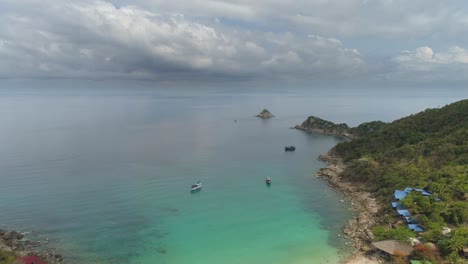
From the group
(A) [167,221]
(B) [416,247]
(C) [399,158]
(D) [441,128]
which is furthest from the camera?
(D) [441,128]

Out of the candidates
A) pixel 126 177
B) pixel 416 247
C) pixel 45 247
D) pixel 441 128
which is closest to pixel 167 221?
pixel 45 247

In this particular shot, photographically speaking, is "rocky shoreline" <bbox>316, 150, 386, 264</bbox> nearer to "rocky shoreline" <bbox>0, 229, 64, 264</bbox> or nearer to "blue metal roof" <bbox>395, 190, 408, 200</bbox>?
"blue metal roof" <bbox>395, 190, 408, 200</bbox>

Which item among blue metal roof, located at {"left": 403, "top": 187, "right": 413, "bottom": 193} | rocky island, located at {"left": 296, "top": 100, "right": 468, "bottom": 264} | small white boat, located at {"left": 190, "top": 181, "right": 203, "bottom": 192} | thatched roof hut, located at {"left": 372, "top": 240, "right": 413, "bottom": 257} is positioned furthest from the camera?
small white boat, located at {"left": 190, "top": 181, "right": 203, "bottom": 192}

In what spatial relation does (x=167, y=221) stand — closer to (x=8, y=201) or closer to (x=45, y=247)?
(x=45, y=247)

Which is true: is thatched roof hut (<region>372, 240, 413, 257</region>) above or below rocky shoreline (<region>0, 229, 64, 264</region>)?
above

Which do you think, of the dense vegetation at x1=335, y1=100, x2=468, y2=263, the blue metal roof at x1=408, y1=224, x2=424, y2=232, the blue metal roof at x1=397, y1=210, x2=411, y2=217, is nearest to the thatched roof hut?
the dense vegetation at x1=335, y1=100, x2=468, y2=263
